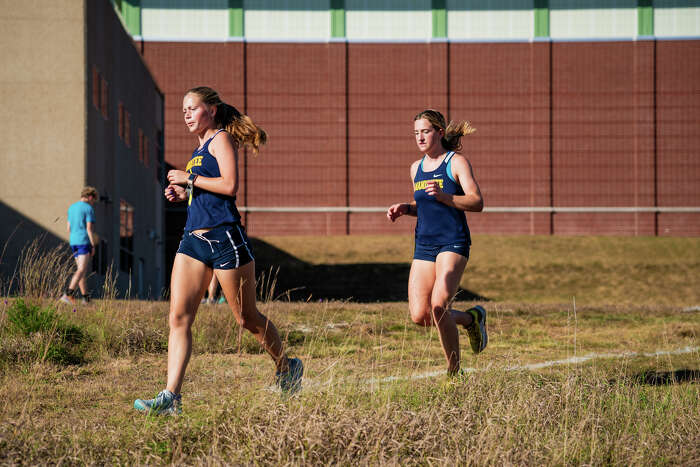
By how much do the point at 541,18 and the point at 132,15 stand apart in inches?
725

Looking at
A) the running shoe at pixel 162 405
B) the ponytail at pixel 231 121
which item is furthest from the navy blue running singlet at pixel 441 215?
the running shoe at pixel 162 405

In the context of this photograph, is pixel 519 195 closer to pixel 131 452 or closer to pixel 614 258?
pixel 614 258

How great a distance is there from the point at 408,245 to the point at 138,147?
1409 cm

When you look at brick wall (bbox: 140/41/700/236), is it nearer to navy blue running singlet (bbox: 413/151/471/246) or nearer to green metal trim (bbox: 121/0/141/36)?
green metal trim (bbox: 121/0/141/36)

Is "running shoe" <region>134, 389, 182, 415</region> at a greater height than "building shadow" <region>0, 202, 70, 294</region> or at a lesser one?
lesser

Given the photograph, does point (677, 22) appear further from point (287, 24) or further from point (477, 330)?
point (477, 330)

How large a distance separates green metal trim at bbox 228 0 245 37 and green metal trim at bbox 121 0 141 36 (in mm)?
4045

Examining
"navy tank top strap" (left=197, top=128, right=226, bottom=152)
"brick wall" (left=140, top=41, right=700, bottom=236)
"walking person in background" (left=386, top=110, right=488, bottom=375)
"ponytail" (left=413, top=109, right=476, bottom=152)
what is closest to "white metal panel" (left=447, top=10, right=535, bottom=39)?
"brick wall" (left=140, top=41, right=700, bottom=236)

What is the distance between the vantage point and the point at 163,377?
23.3ft

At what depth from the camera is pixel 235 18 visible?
41.6m

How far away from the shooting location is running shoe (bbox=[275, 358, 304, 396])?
577 cm

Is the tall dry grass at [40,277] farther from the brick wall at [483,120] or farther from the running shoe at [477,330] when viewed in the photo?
the brick wall at [483,120]

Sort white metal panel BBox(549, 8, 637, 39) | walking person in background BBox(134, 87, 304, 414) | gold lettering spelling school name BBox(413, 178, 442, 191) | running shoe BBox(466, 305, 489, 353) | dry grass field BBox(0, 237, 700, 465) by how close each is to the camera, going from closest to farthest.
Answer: dry grass field BBox(0, 237, 700, 465) → walking person in background BBox(134, 87, 304, 414) → gold lettering spelling school name BBox(413, 178, 442, 191) → running shoe BBox(466, 305, 489, 353) → white metal panel BBox(549, 8, 637, 39)

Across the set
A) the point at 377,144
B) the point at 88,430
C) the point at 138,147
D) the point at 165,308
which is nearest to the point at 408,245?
the point at 377,144
